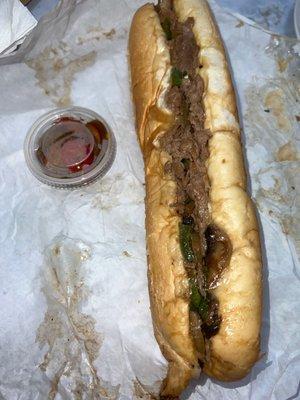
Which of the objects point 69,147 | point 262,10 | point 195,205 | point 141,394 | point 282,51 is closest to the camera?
point 195,205

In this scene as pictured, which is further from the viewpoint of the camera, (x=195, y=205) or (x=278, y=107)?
(x=278, y=107)

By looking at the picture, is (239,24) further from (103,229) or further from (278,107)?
(103,229)

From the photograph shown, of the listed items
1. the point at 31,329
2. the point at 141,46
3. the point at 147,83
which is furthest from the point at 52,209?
the point at 141,46

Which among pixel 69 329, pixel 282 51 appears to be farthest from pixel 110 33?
pixel 69 329

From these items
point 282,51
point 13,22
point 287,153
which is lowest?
point 287,153

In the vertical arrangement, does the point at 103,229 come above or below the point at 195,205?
below

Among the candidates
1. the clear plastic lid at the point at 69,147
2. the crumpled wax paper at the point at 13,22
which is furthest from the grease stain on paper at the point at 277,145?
the crumpled wax paper at the point at 13,22

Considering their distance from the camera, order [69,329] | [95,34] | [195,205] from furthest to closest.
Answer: [95,34]
[69,329]
[195,205]
